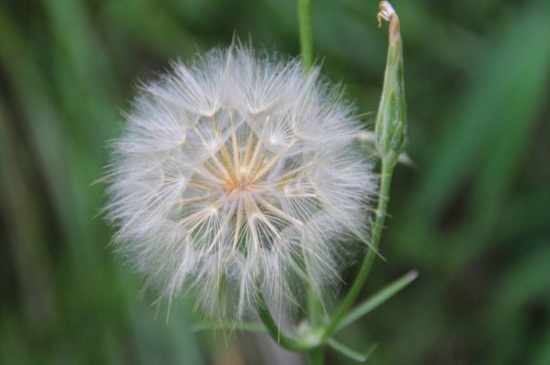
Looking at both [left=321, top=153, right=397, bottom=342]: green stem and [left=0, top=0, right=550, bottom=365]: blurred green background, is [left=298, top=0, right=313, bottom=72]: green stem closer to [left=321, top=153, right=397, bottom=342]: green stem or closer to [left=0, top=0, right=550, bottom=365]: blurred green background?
[left=321, top=153, right=397, bottom=342]: green stem

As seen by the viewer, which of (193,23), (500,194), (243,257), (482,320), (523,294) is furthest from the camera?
(482,320)

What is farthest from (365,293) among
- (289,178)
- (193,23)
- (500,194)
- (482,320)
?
(289,178)

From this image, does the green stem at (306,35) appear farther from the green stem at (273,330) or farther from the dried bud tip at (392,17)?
the green stem at (273,330)

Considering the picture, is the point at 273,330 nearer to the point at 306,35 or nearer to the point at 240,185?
the point at 240,185

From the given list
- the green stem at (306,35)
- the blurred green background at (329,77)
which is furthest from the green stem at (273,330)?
the blurred green background at (329,77)

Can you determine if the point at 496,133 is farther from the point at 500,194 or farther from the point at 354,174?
the point at 354,174

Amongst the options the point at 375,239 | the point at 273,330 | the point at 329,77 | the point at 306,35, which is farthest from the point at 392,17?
the point at 329,77

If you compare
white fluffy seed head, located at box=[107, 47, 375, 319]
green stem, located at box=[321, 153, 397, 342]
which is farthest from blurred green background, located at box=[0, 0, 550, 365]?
green stem, located at box=[321, 153, 397, 342]
